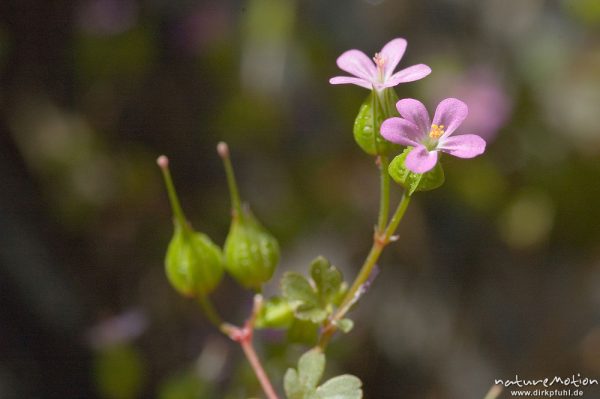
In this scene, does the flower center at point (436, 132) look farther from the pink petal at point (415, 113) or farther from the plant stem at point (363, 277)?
the plant stem at point (363, 277)

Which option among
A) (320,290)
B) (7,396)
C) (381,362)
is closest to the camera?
(320,290)

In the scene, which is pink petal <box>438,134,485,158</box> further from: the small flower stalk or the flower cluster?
the small flower stalk

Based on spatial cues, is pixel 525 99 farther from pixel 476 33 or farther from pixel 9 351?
pixel 9 351

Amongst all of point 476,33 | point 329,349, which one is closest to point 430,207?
point 476,33

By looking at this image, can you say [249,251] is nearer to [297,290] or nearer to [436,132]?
[297,290]

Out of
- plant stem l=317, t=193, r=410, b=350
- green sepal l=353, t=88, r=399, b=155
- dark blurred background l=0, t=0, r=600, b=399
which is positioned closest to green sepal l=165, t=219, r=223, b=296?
plant stem l=317, t=193, r=410, b=350

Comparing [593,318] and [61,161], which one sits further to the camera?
[61,161]

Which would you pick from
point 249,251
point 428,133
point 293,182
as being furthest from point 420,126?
point 293,182
